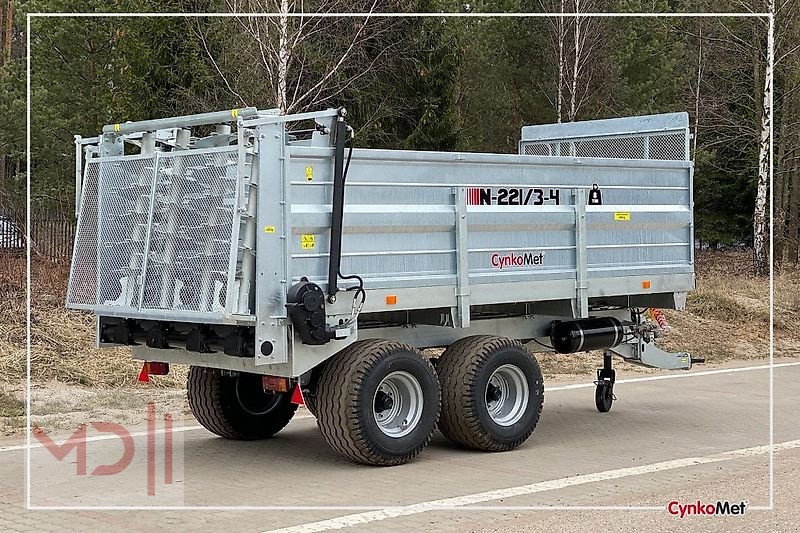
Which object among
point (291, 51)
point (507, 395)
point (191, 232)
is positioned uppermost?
point (291, 51)

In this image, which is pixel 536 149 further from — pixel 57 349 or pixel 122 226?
pixel 57 349

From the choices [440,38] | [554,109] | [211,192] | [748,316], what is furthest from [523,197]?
[554,109]

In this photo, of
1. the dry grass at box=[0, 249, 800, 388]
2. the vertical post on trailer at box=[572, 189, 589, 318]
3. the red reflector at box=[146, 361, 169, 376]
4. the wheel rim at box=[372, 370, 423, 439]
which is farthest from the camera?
the dry grass at box=[0, 249, 800, 388]

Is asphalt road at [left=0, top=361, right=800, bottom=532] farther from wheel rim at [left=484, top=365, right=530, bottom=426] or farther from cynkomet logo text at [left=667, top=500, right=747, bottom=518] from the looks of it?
wheel rim at [left=484, top=365, right=530, bottom=426]

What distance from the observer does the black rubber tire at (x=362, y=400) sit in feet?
31.0

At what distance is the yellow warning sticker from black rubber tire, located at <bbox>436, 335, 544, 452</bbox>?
188 cm

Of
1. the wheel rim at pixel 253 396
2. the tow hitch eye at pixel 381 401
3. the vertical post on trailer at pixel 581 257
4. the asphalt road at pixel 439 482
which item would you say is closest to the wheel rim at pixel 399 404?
the tow hitch eye at pixel 381 401

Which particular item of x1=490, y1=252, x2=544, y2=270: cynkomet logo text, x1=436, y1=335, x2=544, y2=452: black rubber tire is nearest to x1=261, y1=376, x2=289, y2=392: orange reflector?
x1=436, y1=335, x2=544, y2=452: black rubber tire

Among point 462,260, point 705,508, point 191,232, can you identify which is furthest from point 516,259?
point 705,508

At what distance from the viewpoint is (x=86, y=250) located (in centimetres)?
1045

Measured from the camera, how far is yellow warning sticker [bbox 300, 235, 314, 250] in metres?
9.27

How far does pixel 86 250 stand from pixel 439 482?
3763 millimetres

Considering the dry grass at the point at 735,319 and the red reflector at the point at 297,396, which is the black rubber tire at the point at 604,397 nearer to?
the red reflector at the point at 297,396

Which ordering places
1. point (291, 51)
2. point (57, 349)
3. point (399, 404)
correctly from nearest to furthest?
point (399, 404) < point (57, 349) < point (291, 51)
